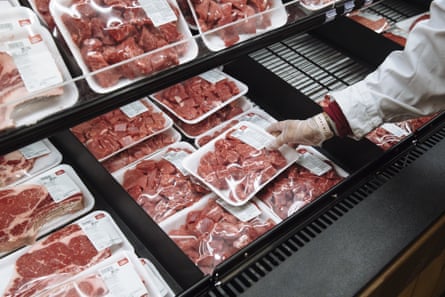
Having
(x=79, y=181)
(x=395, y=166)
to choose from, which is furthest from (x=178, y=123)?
(x=395, y=166)

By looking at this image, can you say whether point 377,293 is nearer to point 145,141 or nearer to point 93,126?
point 145,141

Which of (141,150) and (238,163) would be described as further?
(141,150)

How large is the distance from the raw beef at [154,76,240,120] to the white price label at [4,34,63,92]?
0.94m

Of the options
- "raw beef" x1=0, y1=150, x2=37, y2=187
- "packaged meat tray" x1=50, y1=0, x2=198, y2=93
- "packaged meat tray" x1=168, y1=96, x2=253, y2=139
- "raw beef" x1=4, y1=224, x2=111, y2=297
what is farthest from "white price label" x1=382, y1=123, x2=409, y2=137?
"raw beef" x1=0, y1=150, x2=37, y2=187

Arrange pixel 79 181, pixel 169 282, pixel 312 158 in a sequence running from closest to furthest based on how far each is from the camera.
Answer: pixel 169 282 < pixel 79 181 < pixel 312 158

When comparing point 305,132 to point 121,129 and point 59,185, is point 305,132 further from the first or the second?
point 59,185

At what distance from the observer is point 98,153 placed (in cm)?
201

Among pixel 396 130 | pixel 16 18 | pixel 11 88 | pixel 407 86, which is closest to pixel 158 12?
pixel 16 18

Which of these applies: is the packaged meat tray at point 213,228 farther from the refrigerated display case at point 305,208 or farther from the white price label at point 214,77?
the white price label at point 214,77

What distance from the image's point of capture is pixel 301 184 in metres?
1.99

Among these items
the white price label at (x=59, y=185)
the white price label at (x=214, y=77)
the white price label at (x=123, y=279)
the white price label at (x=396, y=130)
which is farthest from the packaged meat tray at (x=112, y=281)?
the white price label at (x=396, y=130)

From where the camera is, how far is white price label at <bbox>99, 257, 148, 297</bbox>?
147 centimetres

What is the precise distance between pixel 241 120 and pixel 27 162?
3.42 feet

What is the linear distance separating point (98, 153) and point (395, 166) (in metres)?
1.29
